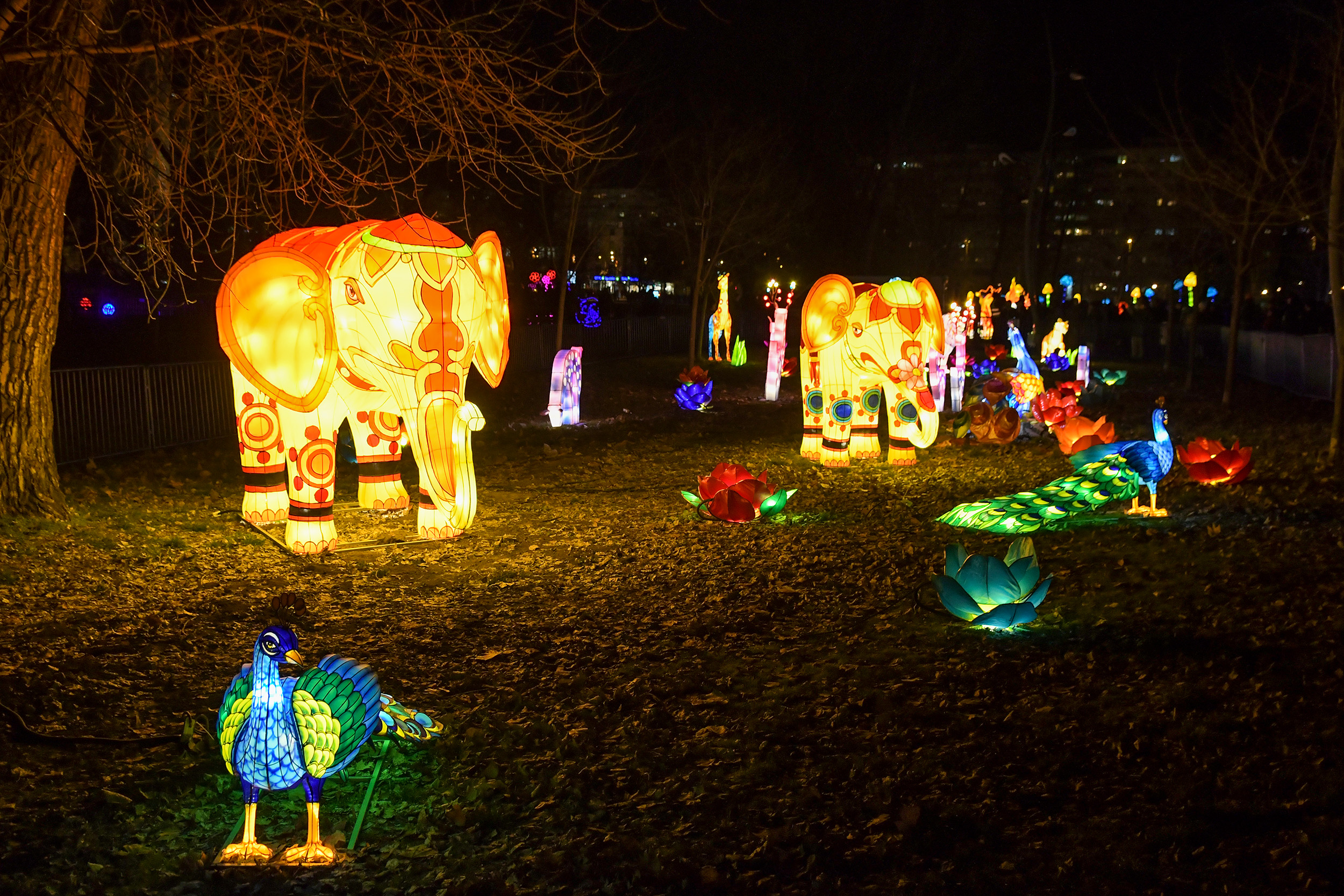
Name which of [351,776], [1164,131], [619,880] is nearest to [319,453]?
[351,776]

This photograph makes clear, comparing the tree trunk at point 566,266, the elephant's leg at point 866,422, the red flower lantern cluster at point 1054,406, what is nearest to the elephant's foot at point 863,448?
the elephant's leg at point 866,422

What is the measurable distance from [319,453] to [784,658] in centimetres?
395

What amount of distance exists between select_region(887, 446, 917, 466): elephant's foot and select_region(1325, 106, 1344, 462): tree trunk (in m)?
4.14

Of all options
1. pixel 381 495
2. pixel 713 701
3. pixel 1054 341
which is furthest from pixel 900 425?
pixel 1054 341

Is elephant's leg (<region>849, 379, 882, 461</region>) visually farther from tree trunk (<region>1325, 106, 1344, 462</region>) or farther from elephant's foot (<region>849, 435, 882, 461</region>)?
tree trunk (<region>1325, 106, 1344, 462</region>)

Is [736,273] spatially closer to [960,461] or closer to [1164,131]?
[1164,131]

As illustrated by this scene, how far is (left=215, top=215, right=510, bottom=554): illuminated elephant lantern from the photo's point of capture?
738 centimetres

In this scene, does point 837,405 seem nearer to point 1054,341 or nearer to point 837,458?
point 837,458

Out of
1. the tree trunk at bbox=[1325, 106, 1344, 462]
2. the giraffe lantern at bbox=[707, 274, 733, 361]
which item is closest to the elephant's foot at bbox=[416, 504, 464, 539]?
the tree trunk at bbox=[1325, 106, 1344, 462]

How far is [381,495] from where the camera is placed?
919cm

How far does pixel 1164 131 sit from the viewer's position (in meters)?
16.0

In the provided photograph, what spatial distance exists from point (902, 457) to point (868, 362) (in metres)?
1.17

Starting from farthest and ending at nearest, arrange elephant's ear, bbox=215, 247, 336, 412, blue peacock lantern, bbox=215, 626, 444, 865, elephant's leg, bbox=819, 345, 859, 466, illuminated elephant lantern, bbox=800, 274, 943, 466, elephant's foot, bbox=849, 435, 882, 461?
1. elephant's foot, bbox=849, 435, 882, 461
2. elephant's leg, bbox=819, 345, 859, 466
3. illuminated elephant lantern, bbox=800, 274, 943, 466
4. elephant's ear, bbox=215, 247, 336, 412
5. blue peacock lantern, bbox=215, 626, 444, 865

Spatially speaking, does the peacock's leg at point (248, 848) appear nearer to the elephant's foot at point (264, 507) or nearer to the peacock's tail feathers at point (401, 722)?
the peacock's tail feathers at point (401, 722)
